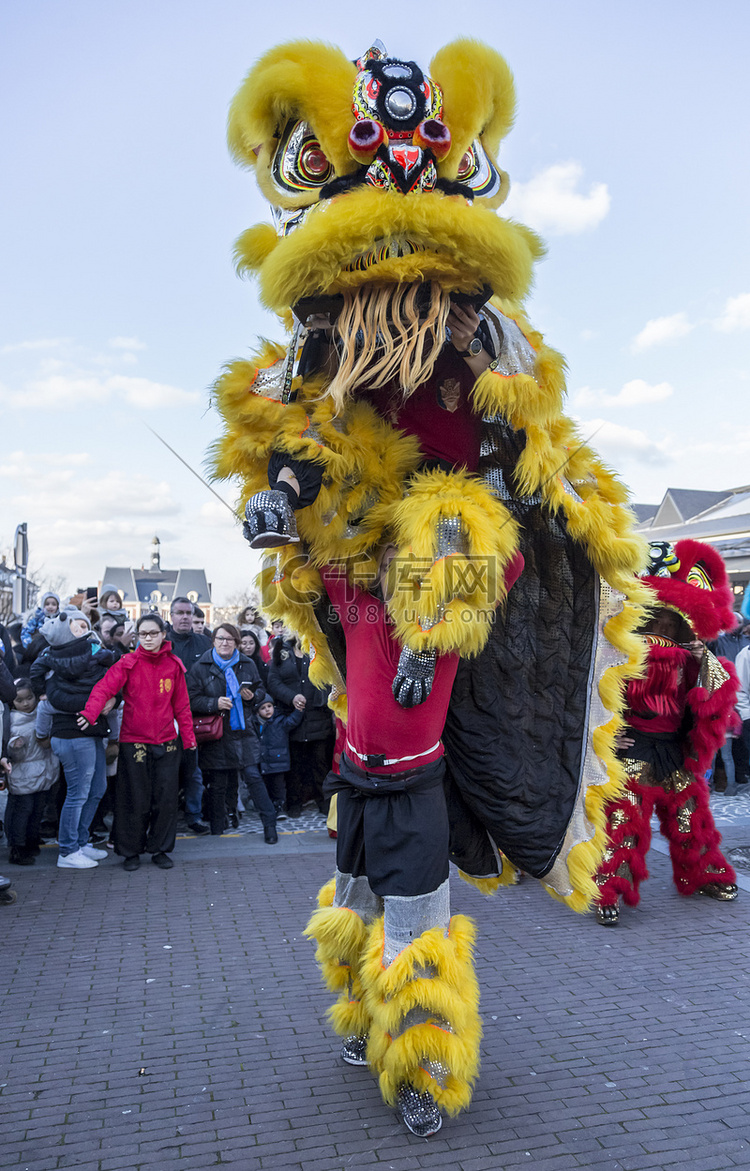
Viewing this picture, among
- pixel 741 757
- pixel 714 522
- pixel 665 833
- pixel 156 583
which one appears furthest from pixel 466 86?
pixel 156 583

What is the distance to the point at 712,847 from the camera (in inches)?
178

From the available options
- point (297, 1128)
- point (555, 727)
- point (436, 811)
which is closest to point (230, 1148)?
point (297, 1128)

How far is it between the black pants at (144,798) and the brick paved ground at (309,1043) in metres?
0.58

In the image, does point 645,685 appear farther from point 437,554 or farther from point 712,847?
point 437,554

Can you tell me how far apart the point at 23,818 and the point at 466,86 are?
15.7 ft

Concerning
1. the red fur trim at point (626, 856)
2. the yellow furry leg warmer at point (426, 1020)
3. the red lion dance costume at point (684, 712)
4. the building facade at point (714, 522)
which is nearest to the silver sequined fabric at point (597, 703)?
the yellow furry leg warmer at point (426, 1020)

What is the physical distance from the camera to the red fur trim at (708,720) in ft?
14.3

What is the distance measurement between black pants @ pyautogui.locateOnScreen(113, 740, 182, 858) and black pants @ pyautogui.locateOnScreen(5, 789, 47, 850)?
50 cm

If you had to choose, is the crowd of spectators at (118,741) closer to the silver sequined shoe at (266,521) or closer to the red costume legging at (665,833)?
the red costume legging at (665,833)

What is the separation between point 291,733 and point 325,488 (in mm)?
4576

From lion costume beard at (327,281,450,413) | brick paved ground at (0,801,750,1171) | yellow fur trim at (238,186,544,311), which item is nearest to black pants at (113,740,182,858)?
brick paved ground at (0,801,750,1171)

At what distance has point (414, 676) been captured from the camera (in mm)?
2273

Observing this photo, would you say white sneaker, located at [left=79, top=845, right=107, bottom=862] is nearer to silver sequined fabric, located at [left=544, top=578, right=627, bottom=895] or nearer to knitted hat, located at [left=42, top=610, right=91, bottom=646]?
knitted hat, located at [left=42, top=610, right=91, bottom=646]

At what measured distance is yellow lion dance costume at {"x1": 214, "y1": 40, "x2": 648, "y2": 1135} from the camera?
2.19 m
